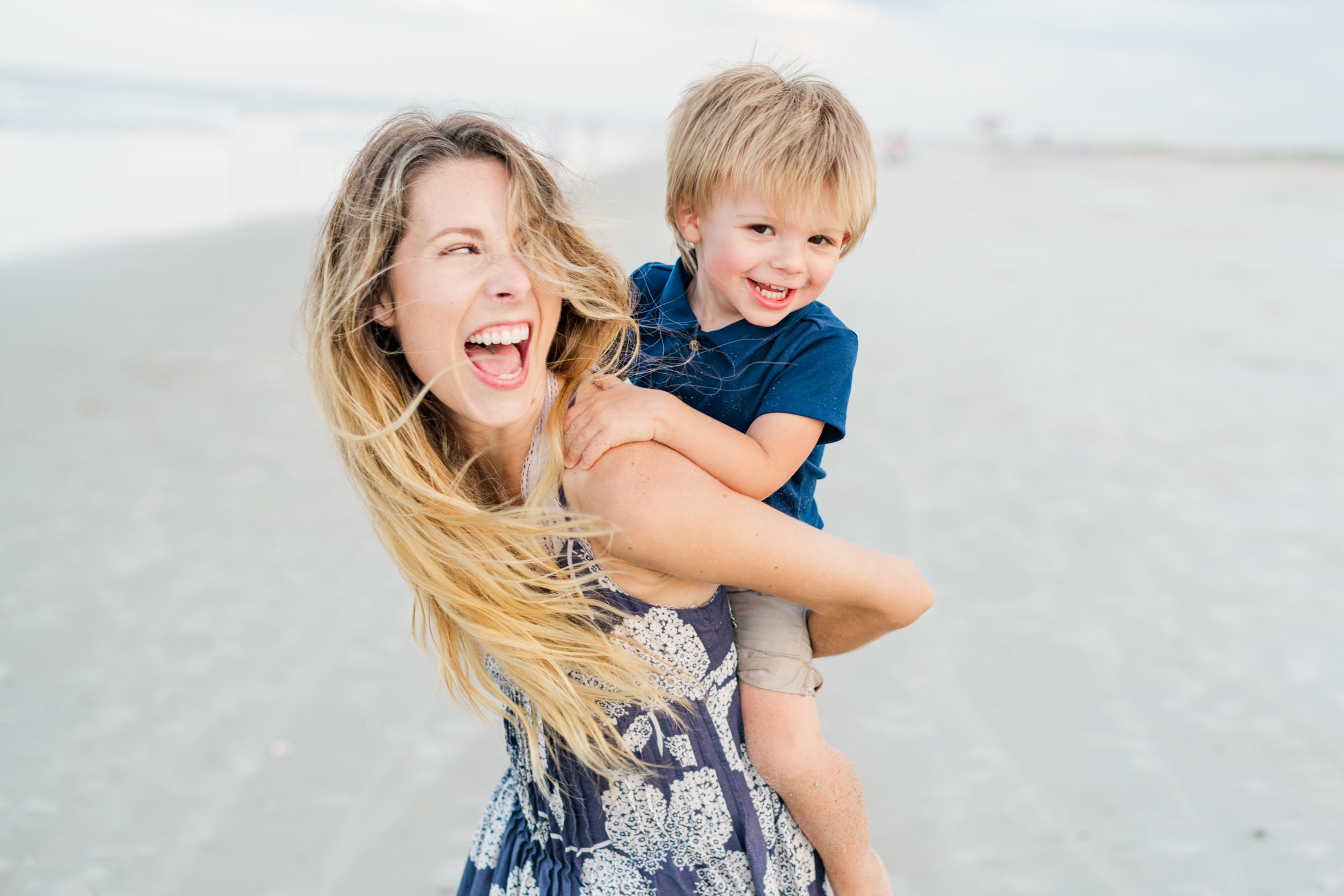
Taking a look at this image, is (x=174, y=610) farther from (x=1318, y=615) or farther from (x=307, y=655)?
(x=1318, y=615)

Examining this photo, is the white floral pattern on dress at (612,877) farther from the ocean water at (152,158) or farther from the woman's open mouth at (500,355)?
the ocean water at (152,158)

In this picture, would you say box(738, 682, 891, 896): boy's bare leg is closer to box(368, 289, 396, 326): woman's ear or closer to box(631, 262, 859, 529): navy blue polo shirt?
box(631, 262, 859, 529): navy blue polo shirt

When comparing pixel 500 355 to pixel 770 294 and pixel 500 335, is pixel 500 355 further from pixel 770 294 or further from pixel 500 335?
pixel 770 294

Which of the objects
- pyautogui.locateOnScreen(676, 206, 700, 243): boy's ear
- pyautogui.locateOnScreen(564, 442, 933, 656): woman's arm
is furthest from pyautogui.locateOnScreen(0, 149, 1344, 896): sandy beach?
pyautogui.locateOnScreen(564, 442, 933, 656): woman's arm

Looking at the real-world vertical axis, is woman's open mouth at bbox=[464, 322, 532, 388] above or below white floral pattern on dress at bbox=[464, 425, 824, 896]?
above

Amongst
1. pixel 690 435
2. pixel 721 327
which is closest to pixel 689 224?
pixel 721 327

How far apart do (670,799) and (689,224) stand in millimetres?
1046

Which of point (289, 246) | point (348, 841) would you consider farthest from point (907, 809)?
point (289, 246)

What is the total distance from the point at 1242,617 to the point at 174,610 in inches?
192

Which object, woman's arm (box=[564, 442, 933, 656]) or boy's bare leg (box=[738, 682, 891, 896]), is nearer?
woman's arm (box=[564, 442, 933, 656])

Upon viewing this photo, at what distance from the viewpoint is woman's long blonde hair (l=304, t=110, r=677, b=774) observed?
1404 millimetres

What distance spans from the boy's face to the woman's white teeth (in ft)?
1.74

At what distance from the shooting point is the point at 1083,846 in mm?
3393

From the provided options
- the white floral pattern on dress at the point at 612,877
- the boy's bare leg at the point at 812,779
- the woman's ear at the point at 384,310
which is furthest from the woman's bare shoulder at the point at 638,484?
the white floral pattern on dress at the point at 612,877
